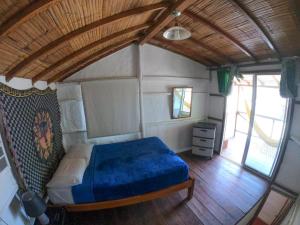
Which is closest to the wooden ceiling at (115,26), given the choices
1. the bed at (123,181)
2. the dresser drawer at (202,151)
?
the bed at (123,181)

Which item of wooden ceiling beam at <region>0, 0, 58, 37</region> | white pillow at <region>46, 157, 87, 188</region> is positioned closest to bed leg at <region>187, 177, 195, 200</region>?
white pillow at <region>46, 157, 87, 188</region>

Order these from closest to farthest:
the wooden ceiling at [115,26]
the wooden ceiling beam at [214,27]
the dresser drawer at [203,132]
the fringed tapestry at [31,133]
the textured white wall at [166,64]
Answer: the wooden ceiling at [115,26], the fringed tapestry at [31,133], the wooden ceiling beam at [214,27], the textured white wall at [166,64], the dresser drawer at [203,132]

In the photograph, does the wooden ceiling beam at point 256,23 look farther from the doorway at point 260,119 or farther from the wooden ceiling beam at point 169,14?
the doorway at point 260,119

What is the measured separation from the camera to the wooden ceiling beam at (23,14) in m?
0.97

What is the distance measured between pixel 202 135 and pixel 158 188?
6.74ft

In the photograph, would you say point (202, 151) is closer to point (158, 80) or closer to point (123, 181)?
point (158, 80)

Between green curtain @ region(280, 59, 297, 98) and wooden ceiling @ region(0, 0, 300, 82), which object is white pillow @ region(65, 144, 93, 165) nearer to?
wooden ceiling @ region(0, 0, 300, 82)

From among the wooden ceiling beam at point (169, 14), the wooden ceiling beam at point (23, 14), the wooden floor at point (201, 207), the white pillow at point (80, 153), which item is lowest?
the wooden floor at point (201, 207)

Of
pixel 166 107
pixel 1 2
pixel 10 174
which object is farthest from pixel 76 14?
pixel 166 107

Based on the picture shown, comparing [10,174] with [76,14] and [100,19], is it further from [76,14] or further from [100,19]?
[100,19]

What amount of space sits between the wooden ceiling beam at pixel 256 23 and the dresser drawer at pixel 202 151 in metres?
2.46

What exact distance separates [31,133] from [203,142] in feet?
11.5

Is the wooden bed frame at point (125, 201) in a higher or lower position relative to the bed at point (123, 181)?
lower

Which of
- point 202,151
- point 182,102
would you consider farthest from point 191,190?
point 182,102
